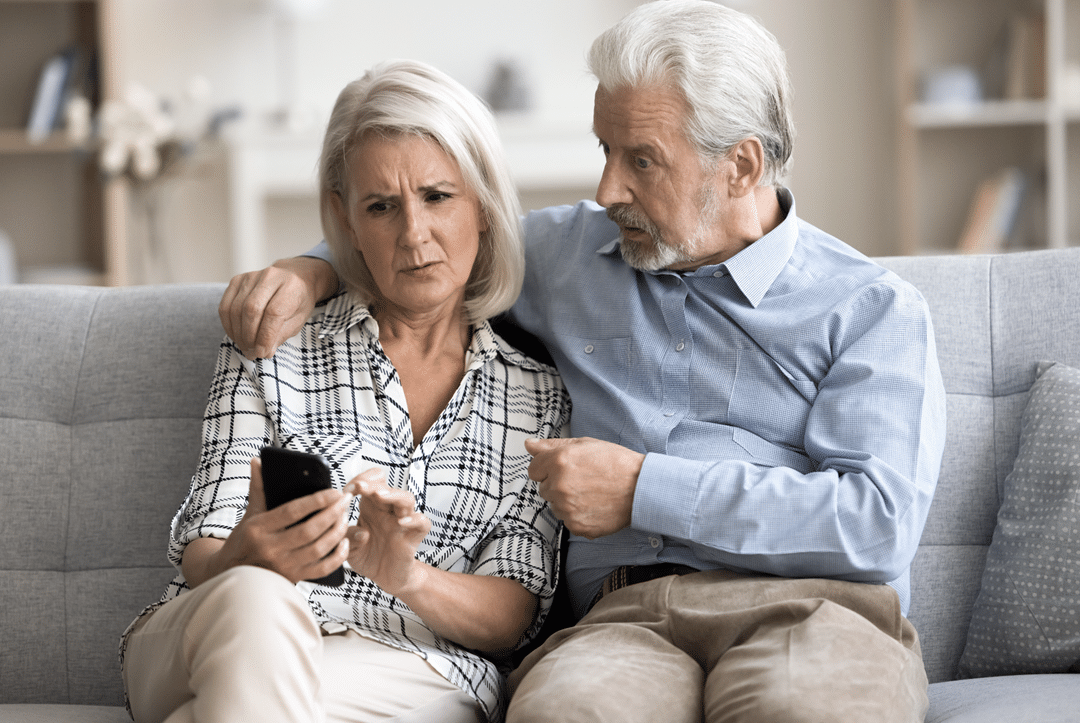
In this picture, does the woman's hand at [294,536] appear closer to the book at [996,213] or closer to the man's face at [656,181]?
the man's face at [656,181]

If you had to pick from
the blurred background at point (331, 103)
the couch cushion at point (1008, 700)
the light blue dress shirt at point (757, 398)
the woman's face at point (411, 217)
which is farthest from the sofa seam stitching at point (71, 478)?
the blurred background at point (331, 103)

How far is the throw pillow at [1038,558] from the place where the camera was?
1.38 meters

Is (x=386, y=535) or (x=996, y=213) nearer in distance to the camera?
(x=386, y=535)

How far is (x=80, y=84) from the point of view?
14.5ft

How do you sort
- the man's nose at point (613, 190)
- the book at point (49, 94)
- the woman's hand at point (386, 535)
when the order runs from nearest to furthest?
the woman's hand at point (386, 535) → the man's nose at point (613, 190) → the book at point (49, 94)

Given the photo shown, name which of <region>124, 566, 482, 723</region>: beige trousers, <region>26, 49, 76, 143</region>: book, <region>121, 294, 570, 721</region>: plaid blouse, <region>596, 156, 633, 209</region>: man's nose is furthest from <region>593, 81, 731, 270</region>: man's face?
<region>26, 49, 76, 143</region>: book

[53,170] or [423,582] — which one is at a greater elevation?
[53,170]

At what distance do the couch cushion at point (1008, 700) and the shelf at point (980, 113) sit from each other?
317cm

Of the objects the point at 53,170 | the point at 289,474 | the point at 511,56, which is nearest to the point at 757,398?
the point at 289,474

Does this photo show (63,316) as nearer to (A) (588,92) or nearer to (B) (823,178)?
(A) (588,92)

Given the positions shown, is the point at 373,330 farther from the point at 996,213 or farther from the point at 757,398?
the point at 996,213

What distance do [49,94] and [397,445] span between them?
3.59 metres

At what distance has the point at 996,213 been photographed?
13.5 feet

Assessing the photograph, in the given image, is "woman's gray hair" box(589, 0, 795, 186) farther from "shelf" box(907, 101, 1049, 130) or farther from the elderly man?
"shelf" box(907, 101, 1049, 130)
